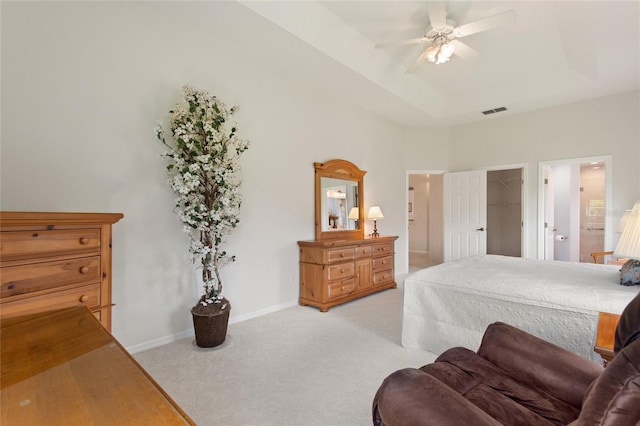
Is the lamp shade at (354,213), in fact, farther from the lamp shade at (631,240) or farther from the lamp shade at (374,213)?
the lamp shade at (631,240)

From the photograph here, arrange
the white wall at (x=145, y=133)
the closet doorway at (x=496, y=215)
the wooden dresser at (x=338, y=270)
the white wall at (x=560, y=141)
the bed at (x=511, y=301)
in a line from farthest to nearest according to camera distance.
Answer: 1. the closet doorway at (x=496, y=215)
2. the white wall at (x=560, y=141)
3. the wooden dresser at (x=338, y=270)
4. the white wall at (x=145, y=133)
5. the bed at (x=511, y=301)

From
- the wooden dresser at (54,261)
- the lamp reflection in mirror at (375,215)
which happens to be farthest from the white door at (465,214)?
the wooden dresser at (54,261)

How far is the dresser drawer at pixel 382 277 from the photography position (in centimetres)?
439

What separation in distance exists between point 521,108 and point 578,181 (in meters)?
2.27

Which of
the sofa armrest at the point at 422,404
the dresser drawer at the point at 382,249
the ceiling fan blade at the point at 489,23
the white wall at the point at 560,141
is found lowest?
the sofa armrest at the point at 422,404

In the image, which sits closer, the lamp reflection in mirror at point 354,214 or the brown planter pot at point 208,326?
the brown planter pot at point 208,326

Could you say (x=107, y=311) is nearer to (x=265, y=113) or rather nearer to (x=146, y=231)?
(x=146, y=231)

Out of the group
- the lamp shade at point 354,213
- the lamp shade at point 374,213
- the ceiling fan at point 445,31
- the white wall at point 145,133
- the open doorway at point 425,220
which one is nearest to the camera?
the white wall at point 145,133

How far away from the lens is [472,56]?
3.89m

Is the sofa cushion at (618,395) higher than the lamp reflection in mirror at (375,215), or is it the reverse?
the lamp reflection in mirror at (375,215)

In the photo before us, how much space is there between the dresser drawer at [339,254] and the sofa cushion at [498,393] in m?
2.23

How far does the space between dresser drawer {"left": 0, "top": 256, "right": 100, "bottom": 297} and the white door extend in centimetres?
542

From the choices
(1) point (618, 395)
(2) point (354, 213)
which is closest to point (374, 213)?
(2) point (354, 213)

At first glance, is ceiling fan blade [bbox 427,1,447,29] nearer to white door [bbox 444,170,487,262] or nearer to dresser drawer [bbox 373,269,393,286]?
dresser drawer [bbox 373,269,393,286]
